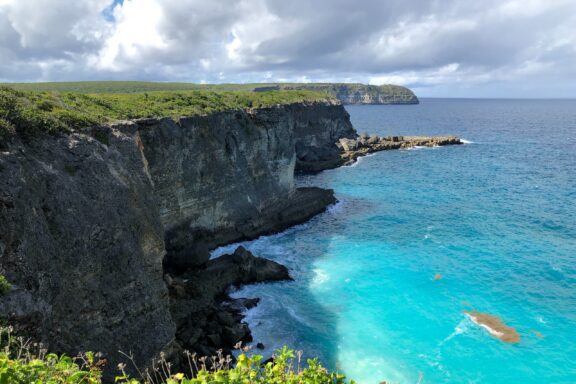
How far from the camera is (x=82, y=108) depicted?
97.0 feet

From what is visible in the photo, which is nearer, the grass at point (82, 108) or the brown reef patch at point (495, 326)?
the grass at point (82, 108)

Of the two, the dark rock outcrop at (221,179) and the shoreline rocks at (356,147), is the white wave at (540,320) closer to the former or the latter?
the dark rock outcrop at (221,179)

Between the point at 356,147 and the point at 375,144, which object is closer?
the point at 356,147

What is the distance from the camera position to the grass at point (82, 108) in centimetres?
2088

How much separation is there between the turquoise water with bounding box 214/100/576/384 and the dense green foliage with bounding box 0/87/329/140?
1767 centimetres

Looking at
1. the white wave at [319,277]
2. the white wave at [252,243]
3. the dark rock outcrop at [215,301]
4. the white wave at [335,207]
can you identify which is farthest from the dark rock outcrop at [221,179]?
the white wave at [319,277]

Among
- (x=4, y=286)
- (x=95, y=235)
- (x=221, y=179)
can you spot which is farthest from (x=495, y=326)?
(x=4, y=286)

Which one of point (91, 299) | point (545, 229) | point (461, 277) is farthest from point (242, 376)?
point (545, 229)

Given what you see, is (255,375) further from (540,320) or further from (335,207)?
(335,207)

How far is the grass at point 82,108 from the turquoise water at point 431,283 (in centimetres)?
1765

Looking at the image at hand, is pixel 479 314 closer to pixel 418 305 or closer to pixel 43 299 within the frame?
pixel 418 305

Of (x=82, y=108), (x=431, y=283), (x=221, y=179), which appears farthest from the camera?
(x=221, y=179)

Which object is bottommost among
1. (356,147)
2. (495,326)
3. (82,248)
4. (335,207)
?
(495,326)

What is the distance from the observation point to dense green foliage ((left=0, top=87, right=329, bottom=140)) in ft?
68.6
